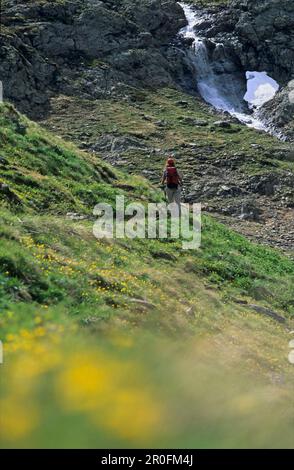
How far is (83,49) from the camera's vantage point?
71.4 meters

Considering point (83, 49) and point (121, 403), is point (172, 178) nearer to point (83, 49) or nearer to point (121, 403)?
point (121, 403)

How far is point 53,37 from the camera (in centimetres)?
6944

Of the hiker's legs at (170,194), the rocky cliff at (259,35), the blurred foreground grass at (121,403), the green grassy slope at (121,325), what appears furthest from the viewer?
the rocky cliff at (259,35)

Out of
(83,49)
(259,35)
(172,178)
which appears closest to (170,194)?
(172,178)

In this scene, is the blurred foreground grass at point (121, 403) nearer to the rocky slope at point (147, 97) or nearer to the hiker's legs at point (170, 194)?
the hiker's legs at point (170, 194)

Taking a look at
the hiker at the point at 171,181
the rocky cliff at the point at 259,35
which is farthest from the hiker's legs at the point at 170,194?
the rocky cliff at the point at 259,35

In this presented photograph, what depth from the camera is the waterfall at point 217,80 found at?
74.8 meters

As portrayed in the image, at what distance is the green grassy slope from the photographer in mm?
4672

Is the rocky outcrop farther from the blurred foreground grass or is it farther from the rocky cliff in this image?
the blurred foreground grass

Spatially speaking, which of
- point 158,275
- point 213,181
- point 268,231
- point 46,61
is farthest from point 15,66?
point 158,275

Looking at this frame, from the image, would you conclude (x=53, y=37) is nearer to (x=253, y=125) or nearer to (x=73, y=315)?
(x=253, y=125)

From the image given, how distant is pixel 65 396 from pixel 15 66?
192 ft

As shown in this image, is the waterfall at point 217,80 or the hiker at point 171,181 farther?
the waterfall at point 217,80

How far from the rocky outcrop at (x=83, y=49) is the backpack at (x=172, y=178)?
3714cm
